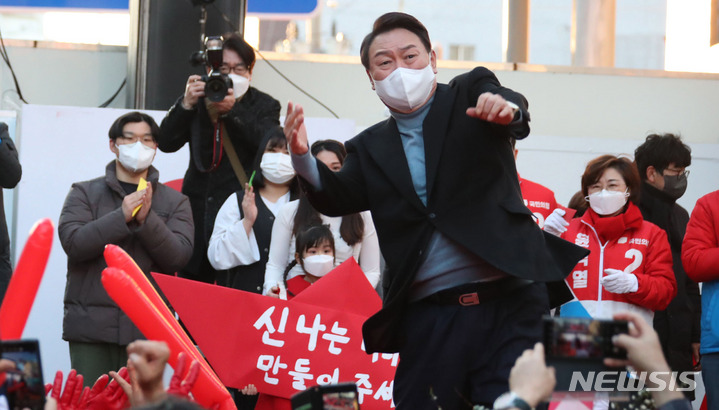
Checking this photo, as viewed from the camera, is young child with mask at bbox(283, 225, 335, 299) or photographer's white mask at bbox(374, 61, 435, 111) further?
young child with mask at bbox(283, 225, 335, 299)

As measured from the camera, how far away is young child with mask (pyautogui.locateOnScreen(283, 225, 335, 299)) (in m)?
5.38

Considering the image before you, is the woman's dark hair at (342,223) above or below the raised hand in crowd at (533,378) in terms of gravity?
above

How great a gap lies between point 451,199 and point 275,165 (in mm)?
2422

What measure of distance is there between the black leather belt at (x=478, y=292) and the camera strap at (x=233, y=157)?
2.67 meters

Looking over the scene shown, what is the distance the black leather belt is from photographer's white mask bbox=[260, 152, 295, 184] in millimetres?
2441

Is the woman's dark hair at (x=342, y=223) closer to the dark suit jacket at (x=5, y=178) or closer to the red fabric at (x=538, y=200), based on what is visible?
the red fabric at (x=538, y=200)

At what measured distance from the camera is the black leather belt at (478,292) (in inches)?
132

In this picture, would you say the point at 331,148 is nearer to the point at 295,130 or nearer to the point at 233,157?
the point at 233,157

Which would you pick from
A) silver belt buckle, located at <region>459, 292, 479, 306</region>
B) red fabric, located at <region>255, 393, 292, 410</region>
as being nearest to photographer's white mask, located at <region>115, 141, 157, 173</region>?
red fabric, located at <region>255, 393, 292, 410</region>

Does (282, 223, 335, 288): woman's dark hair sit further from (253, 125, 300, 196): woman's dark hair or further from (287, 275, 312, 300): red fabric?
(253, 125, 300, 196): woman's dark hair

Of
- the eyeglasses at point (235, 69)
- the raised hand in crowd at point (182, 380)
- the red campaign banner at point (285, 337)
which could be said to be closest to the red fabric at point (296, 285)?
the red campaign banner at point (285, 337)

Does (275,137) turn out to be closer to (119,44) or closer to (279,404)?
(279,404)

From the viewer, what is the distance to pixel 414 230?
3.44 metres

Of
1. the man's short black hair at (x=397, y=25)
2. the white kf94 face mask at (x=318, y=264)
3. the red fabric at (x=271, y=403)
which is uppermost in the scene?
the man's short black hair at (x=397, y=25)
